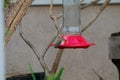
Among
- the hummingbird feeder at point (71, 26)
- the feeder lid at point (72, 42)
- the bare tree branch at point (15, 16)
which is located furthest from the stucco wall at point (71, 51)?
the feeder lid at point (72, 42)

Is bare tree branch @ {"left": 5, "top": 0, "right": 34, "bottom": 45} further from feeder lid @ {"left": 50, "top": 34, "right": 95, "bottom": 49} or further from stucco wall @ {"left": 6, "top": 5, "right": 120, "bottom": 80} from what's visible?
stucco wall @ {"left": 6, "top": 5, "right": 120, "bottom": 80}

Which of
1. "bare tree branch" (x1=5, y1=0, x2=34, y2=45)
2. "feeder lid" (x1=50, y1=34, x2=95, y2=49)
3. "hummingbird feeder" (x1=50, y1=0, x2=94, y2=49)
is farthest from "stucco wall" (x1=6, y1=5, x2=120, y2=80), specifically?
"feeder lid" (x1=50, y1=34, x2=95, y2=49)

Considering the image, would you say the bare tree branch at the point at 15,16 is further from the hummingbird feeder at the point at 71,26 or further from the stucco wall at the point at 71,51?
the stucco wall at the point at 71,51

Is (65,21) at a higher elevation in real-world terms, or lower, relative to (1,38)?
lower

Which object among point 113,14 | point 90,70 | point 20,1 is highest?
point 20,1

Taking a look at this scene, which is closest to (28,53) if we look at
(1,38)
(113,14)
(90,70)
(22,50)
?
(22,50)

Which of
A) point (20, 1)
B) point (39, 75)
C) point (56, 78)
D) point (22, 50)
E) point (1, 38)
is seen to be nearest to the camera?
point (1, 38)

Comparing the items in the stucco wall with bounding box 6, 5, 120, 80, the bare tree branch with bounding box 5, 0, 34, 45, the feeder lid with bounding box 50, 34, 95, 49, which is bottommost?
the stucco wall with bounding box 6, 5, 120, 80

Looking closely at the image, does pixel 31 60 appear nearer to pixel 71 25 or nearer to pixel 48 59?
pixel 48 59
